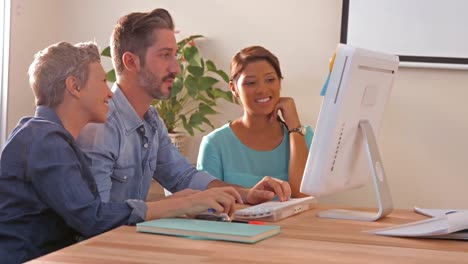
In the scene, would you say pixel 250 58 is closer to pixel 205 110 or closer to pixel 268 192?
pixel 205 110

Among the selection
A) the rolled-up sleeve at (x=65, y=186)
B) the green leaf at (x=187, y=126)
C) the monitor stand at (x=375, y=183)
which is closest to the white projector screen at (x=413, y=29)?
the green leaf at (x=187, y=126)

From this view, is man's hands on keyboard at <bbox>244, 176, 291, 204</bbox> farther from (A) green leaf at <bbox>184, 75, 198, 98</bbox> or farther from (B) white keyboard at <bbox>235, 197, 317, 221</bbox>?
(A) green leaf at <bbox>184, 75, 198, 98</bbox>

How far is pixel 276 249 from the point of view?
5.53 feet

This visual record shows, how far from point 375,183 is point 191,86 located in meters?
1.78

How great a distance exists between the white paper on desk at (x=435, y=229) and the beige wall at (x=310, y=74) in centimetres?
Answer: 185

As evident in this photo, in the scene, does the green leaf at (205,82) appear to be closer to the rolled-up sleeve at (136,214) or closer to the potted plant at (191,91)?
the potted plant at (191,91)

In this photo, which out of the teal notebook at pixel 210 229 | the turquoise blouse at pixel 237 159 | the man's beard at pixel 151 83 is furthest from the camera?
the turquoise blouse at pixel 237 159

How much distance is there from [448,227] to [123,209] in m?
0.78

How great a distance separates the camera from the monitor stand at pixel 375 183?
87.8 inches

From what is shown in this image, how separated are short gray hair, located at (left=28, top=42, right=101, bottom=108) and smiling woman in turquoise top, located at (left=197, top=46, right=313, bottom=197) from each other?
1006 millimetres

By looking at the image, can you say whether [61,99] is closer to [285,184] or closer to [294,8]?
[285,184]

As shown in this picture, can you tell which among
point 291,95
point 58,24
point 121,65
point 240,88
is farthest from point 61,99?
point 58,24

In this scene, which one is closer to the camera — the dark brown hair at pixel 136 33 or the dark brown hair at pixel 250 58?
the dark brown hair at pixel 136 33

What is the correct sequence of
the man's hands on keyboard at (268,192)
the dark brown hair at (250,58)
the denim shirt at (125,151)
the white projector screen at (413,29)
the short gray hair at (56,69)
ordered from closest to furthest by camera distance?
the short gray hair at (56,69) < the denim shirt at (125,151) < the man's hands on keyboard at (268,192) < the dark brown hair at (250,58) < the white projector screen at (413,29)
